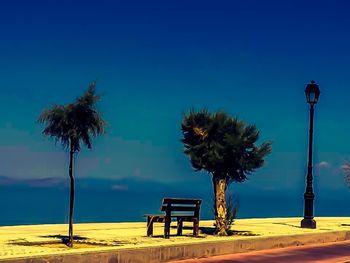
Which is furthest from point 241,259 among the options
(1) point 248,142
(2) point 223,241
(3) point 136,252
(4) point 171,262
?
(1) point 248,142

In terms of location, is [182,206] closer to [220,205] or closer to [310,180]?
[220,205]

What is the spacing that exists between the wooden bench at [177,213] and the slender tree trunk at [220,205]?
3.62ft

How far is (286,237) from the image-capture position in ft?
78.8

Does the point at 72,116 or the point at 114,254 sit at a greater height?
the point at 72,116

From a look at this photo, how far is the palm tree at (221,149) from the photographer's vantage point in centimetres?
2434

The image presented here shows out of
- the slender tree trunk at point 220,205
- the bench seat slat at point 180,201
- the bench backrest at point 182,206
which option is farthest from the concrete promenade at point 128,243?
the bench seat slat at point 180,201

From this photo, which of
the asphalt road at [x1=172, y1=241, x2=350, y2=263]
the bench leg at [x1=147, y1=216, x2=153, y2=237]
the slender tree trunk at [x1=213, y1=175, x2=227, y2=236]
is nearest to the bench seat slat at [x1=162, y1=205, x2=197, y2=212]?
the bench leg at [x1=147, y1=216, x2=153, y2=237]

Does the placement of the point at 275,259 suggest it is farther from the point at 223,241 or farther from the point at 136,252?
the point at 136,252

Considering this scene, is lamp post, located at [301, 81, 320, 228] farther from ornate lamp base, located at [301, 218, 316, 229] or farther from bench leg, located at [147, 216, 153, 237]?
bench leg, located at [147, 216, 153, 237]

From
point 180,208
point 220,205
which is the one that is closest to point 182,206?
point 180,208

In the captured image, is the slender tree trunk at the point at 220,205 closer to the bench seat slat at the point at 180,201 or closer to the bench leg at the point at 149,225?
the bench seat slat at the point at 180,201

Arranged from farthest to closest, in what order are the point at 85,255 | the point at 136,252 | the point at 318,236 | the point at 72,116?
the point at 318,236, the point at 72,116, the point at 136,252, the point at 85,255

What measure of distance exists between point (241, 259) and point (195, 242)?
137 cm

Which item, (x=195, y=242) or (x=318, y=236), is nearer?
(x=195, y=242)
